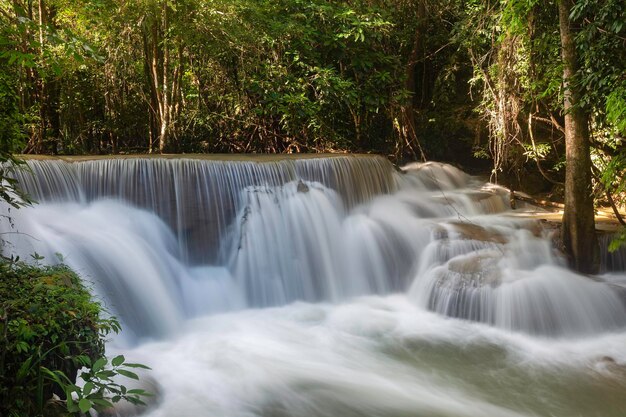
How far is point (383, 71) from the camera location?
1087cm

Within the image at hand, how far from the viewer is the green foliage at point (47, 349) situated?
2.61 meters

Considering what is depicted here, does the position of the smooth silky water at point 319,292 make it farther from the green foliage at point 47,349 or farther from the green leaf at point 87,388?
the green leaf at point 87,388

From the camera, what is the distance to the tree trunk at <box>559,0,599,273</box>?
261 inches

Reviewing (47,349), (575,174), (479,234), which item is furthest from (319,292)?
(47,349)

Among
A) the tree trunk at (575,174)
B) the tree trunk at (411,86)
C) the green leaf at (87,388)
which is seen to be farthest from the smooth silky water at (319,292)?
the tree trunk at (411,86)

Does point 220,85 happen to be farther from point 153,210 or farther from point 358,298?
point 358,298

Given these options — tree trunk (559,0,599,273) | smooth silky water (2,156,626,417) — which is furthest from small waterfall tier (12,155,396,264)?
tree trunk (559,0,599,273)

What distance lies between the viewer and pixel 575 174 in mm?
6891

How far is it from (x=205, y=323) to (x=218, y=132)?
5473mm

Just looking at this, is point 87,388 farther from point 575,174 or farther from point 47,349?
point 575,174

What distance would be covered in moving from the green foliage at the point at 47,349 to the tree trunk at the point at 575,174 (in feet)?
19.7

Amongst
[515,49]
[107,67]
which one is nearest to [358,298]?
[515,49]

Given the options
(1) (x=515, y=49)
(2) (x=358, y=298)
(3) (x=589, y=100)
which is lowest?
(2) (x=358, y=298)

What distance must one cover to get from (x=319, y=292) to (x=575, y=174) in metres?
3.73
